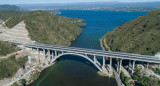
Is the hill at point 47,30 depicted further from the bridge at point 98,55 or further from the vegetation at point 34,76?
the vegetation at point 34,76

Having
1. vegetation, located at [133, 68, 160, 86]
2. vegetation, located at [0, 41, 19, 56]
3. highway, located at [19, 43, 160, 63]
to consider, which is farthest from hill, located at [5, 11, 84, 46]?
vegetation, located at [133, 68, 160, 86]

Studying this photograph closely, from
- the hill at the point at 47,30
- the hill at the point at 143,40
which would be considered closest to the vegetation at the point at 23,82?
the hill at the point at 47,30

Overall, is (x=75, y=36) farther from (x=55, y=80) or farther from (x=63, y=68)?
(x=55, y=80)

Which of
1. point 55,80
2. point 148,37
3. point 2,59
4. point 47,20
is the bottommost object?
point 55,80

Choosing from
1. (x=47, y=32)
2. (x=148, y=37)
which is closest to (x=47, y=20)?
(x=47, y=32)

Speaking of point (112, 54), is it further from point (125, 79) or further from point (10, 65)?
point (10, 65)

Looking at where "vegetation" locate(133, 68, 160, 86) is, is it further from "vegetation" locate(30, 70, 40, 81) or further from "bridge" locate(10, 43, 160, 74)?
"vegetation" locate(30, 70, 40, 81)
